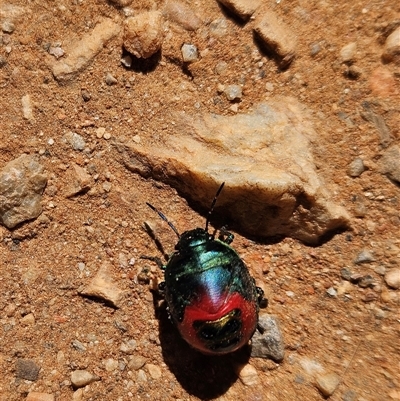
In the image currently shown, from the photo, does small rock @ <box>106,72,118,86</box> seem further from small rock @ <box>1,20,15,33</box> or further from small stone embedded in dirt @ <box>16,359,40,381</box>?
small stone embedded in dirt @ <box>16,359,40,381</box>

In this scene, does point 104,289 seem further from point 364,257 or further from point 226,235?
point 364,257

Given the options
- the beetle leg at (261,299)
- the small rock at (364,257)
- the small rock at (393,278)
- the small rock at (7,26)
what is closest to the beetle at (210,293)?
the beetle leg at (261,299)

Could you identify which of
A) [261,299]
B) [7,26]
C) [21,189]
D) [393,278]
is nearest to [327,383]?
[261,299]

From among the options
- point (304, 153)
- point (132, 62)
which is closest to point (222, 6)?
point (132, 62)

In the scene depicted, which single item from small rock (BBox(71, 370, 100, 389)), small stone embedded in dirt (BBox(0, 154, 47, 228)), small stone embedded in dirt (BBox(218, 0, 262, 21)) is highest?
small stone embedded in dirt (BBox(218, 0, 262, 21))

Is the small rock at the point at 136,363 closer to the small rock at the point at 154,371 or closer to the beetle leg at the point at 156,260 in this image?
the small rock at the point at 154,371

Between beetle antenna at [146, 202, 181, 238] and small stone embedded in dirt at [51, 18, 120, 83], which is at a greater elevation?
small stone embedded in dirt at [51, 18, 120, 83]

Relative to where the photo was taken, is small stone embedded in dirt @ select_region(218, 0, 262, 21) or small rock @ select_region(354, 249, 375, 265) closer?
small rock @ select_region(354, 249, 375, 265)

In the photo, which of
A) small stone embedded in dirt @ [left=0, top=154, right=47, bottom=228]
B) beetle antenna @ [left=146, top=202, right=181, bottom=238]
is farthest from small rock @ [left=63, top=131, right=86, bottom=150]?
beetle antenna @ [left=146, top=202, right=181, bottom=238]
